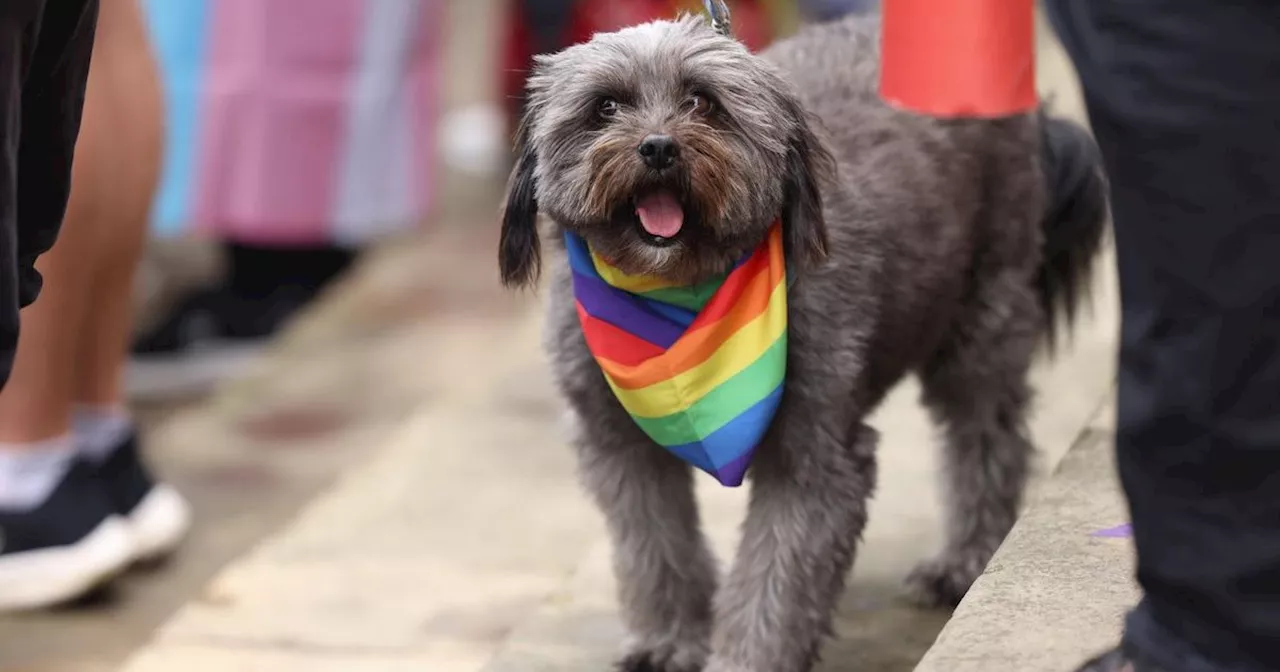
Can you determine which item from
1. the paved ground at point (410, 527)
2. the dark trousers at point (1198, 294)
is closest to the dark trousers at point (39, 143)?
the paved ground at point (410, 527)

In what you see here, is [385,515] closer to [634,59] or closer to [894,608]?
[894,608]

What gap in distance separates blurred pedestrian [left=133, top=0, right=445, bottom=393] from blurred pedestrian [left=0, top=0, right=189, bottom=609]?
68.5 inches

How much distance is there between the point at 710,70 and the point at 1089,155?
1319mm

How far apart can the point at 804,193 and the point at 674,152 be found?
251mm

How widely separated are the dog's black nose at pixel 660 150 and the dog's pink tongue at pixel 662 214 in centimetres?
8

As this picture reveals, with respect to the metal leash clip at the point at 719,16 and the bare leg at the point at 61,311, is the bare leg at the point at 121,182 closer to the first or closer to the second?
the bare leg at the point at 61,311

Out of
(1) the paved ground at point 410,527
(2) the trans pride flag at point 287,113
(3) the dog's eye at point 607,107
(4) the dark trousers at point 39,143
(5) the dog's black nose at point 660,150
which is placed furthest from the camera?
(2) the trans pride flag at point 287,113

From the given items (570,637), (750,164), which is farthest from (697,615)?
(750,164)

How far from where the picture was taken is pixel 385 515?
4734 mm

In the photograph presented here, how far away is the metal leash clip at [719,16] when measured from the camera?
10.3ft

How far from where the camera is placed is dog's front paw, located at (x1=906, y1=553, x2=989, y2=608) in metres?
3.79

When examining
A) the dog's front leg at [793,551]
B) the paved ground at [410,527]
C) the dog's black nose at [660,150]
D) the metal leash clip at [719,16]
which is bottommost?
the paved ground at [410,527]

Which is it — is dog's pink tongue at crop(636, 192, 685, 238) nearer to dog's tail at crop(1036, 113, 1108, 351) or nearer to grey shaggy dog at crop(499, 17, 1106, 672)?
grey shaggy dog at crop(499, 17, 1106, 672)

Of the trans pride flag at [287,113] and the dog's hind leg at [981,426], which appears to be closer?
the dog's hind leg at [981,426]
